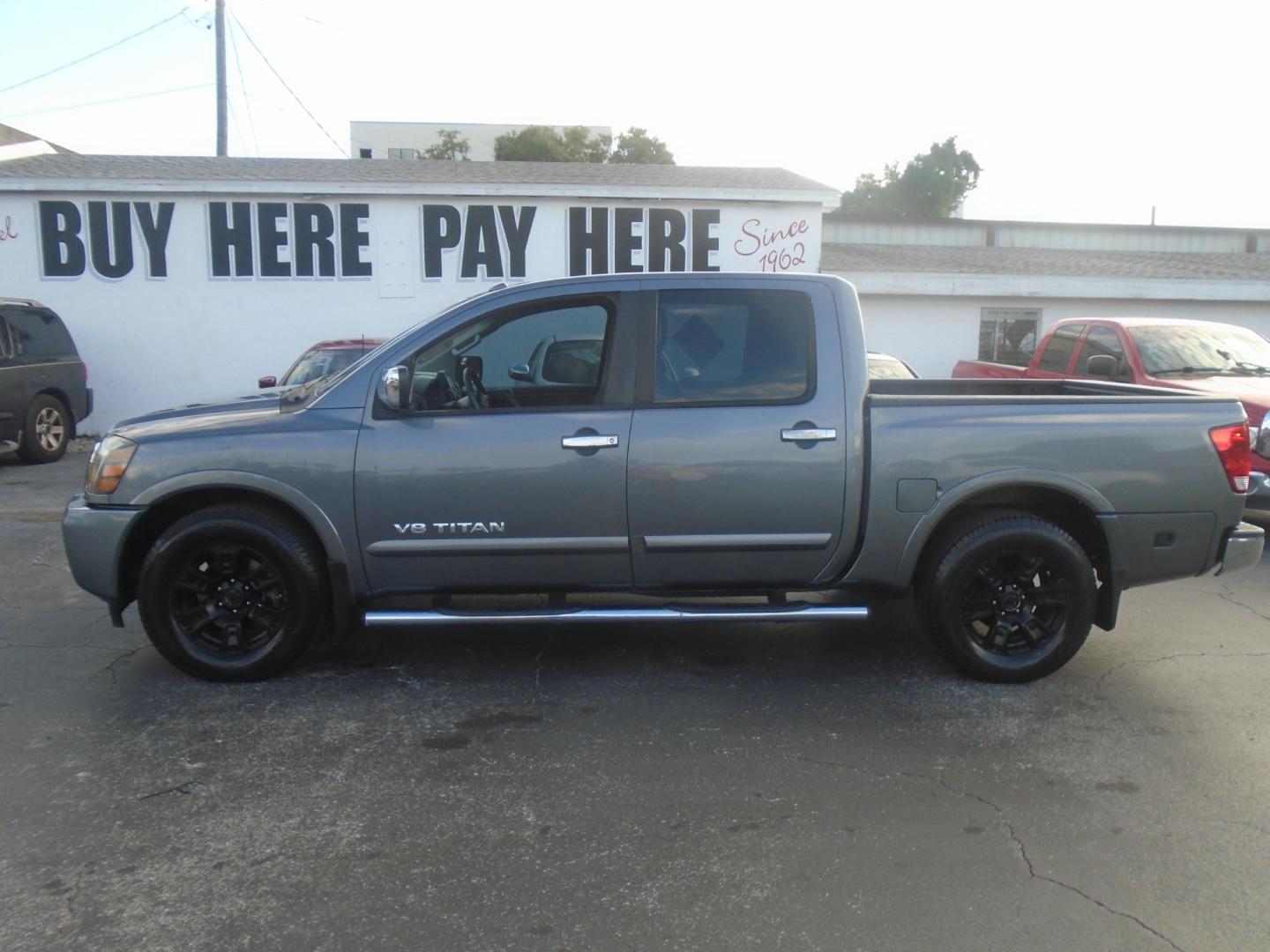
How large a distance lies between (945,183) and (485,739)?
63779mm

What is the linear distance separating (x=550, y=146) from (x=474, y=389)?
122 ft

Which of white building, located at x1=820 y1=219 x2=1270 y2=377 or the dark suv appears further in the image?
white building, located at x1=820 y1=219 x2=1270 y2=377

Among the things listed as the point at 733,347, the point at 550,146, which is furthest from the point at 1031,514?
the point at 550,146

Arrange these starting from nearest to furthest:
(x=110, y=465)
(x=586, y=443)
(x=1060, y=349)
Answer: (x=586, y=443) → (x=110, y=465) → (x=1060, y=349)

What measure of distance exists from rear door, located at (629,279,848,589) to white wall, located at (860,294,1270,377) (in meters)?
11.7

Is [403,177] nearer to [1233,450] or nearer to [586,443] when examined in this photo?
[586,443]

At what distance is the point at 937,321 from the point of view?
1627 cm

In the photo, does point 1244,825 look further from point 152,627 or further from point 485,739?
point 152,627

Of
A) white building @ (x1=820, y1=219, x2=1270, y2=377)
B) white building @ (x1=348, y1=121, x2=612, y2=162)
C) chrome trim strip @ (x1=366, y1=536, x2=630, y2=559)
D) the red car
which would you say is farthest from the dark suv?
white building @ (x1=348, y1=121, x2=612, y2=162)

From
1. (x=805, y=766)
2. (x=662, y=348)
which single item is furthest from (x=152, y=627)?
(x=805, y=766)

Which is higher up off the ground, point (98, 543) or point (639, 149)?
point (639, 149)

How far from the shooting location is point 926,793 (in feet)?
12.5

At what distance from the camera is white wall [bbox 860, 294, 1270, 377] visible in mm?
16141

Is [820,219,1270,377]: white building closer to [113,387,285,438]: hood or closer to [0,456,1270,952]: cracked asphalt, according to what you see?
[0,456,1270,952]: cracked asphalt
